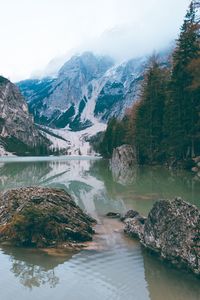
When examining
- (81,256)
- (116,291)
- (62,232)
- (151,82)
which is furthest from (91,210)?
(151,82)

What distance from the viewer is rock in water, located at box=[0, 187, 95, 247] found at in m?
14.6

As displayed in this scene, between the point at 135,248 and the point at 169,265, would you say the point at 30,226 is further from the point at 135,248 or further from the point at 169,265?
the point at 169,265

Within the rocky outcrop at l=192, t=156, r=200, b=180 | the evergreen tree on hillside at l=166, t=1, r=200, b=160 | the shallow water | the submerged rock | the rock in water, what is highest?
the evergreen tree on hillside at l=166, t=1, r=200, b=160

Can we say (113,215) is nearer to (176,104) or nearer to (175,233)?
(175,233)

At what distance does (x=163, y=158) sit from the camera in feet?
213

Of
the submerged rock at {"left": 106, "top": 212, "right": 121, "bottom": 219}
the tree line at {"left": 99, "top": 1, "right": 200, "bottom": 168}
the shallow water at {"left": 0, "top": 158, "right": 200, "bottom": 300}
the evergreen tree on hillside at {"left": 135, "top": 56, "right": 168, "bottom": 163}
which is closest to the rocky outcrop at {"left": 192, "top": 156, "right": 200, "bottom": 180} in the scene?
the tree line at {"left": 99, "top": 1, "right": 200, "bottom": 168}

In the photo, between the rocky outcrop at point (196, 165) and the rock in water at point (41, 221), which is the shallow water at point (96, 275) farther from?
the rocky outcrop at point (196, 165)

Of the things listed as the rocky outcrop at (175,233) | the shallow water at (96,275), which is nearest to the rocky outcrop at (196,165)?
the shallow water at (96,275)

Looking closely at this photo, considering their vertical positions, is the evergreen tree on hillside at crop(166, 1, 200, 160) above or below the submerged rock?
above

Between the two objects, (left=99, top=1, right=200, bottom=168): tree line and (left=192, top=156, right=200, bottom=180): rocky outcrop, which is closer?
(left=192, top=156, right=200, bottom=180): rocky outcrop

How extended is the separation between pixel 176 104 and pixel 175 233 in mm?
43420

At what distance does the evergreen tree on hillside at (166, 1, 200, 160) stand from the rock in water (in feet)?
115

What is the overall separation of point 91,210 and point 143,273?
38.7 ft

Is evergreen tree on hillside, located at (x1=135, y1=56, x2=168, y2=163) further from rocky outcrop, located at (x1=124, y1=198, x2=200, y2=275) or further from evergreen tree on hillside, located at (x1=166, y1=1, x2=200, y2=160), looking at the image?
rocky outcrop, located at (x1=124, y1=198, x2=200, y2=275)
